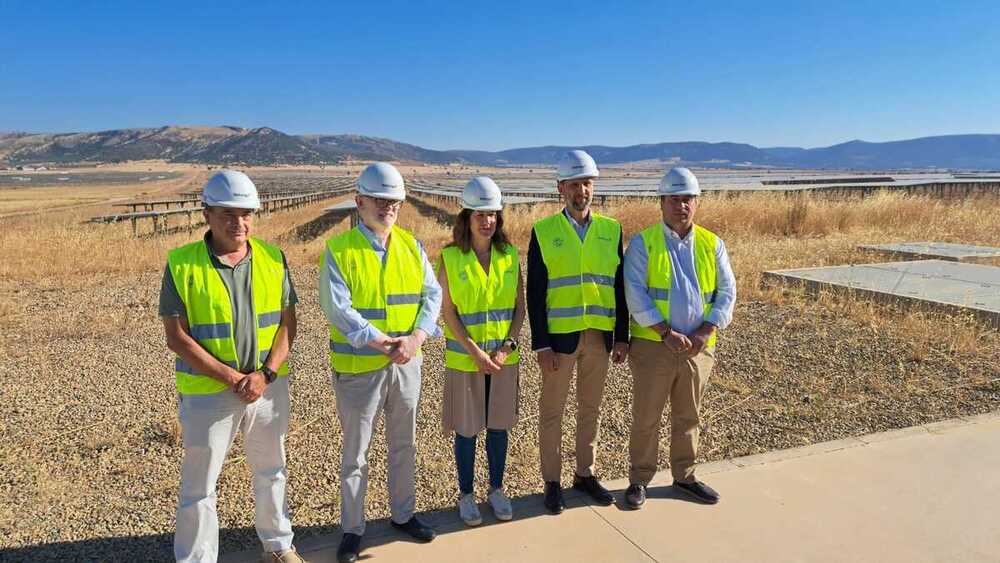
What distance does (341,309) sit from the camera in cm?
284

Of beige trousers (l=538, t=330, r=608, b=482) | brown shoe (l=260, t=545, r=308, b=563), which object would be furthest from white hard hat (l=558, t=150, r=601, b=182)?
brown shoe (l=260, t=545, r=308, b=563)

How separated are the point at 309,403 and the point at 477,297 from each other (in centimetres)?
294

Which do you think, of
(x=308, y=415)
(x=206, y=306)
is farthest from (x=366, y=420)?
(x=308, y=415)

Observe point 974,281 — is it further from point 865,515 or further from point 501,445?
point 501,445

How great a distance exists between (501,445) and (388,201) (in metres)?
1.44

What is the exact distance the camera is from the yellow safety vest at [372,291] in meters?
2.92

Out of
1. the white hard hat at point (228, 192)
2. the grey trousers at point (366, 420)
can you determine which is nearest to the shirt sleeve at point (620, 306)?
the grey trousers at point (366, 420)

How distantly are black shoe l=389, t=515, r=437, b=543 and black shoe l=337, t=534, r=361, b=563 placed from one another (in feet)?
0.84

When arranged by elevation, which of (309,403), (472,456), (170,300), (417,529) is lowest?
(309,403)

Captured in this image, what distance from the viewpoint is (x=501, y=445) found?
3.41m

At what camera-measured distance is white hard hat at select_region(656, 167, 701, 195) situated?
3.40m

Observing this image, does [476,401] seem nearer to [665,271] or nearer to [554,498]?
[554,498]

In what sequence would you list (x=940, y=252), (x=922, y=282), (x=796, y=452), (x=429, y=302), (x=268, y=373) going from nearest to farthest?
(x=268, y=373), (x=429, y=302), (x=796, y=452), (x=922, y=282), (x=940, y=252)

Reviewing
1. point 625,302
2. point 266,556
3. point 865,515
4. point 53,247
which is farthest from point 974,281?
point 53,247
